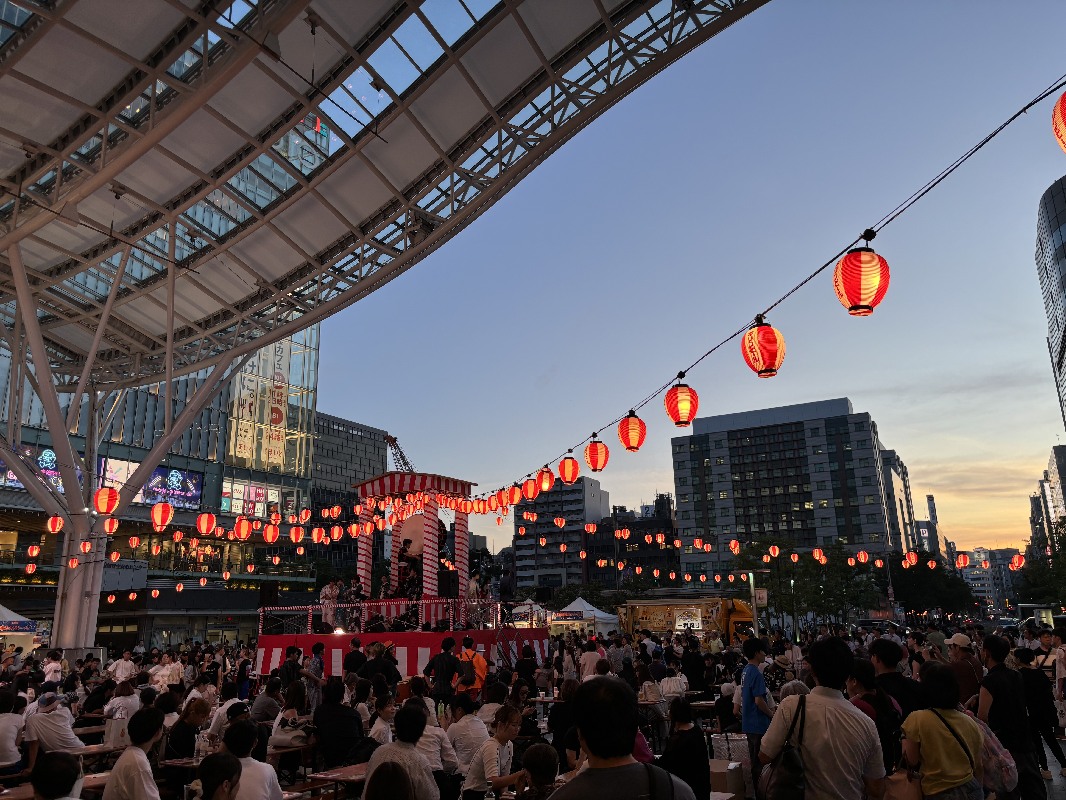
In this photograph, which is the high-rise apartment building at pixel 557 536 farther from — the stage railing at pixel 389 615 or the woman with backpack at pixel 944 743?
the woman with backpack at pixel 944 743

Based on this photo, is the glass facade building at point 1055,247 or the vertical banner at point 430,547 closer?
the vertical banner at point 430,547

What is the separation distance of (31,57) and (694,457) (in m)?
91.0

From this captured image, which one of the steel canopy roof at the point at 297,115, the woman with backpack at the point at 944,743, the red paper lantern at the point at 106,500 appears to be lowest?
the woman with backpack at the point at 944,743

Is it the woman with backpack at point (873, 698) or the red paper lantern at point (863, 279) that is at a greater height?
the red paper lantern at point (863, 279)

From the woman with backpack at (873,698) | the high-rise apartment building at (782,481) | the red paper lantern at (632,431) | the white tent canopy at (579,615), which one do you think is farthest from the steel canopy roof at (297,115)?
the high-rise apartment building at (782,481)

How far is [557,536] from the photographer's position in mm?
104250

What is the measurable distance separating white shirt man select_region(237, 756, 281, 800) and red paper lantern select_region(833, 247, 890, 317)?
638cm

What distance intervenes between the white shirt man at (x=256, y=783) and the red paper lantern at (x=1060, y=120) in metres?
7.13

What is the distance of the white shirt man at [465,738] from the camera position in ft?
20.9

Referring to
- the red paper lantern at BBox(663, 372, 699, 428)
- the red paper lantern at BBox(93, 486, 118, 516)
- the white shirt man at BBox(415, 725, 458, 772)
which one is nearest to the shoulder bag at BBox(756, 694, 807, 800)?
the white shirt man at BBox(415, 725, 458, 772)

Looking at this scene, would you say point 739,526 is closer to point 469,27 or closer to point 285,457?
point 285,457

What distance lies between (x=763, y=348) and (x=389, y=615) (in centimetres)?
1448

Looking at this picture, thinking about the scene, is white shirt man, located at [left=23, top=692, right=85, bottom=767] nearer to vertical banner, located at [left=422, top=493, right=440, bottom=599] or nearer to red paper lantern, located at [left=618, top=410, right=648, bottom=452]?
red paper lantern, located at [left=618, top=410, right=648, bottom=452]

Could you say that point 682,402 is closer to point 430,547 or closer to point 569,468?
point 569,468
